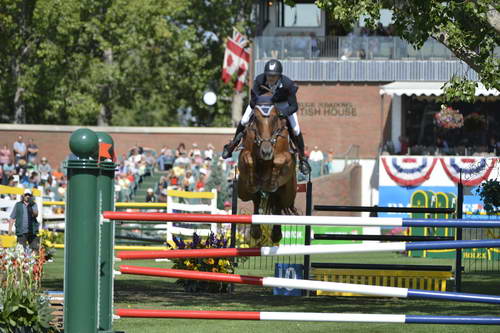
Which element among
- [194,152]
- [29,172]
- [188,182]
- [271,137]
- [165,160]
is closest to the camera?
[271,137]

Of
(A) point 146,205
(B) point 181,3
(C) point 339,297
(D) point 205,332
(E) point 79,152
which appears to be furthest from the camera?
(B) point 181,3

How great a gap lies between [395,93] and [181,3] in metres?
16.9

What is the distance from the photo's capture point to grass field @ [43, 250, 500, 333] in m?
10.9

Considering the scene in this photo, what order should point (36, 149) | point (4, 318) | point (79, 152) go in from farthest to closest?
point (36, 149) < point (4, 318) < point (79, 152)

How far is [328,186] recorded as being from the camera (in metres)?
37.7

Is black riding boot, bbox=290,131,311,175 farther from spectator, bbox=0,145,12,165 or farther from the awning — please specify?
spectator, bbox=0,145,12,165

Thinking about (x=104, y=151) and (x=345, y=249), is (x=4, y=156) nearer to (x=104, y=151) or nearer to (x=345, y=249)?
(x=104, y=151)

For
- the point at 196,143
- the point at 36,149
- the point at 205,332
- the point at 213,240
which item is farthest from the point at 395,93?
the point at 205,332

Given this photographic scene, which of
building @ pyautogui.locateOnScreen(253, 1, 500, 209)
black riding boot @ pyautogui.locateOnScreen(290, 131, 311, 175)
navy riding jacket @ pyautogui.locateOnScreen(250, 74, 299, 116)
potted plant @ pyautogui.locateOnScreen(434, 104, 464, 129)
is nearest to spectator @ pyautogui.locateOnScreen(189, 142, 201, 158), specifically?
building @ pyautogui.locateOnScreen(253, 1, 500, 209)

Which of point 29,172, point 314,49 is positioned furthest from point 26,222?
point 314,49

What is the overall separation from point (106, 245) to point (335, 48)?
37.7 metres

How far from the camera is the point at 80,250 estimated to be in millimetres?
6383

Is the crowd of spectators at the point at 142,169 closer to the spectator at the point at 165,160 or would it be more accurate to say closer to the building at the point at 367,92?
→ the spectator at the point at 165,160

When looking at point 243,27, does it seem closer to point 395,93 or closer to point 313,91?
point 313,91
